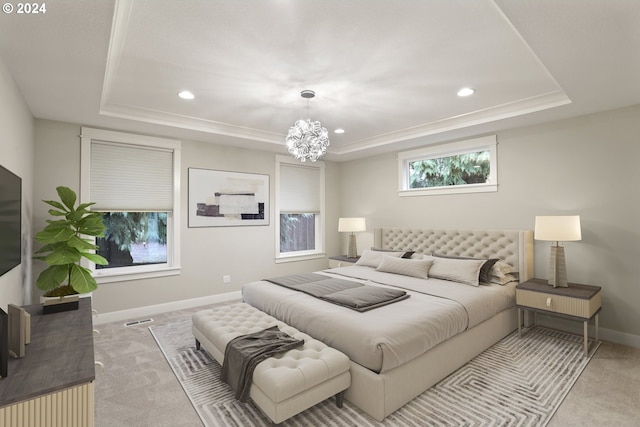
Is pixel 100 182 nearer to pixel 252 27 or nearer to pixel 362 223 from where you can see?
pixel 252 27

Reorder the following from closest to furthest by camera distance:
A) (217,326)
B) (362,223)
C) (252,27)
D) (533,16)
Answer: (533,16) → (252,27) → (217,326) → (362,223)

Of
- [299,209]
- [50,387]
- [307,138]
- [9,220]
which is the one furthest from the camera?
[299,209]

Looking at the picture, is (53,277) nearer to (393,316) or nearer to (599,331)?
(393,316)

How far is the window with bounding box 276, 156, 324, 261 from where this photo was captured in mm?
5707

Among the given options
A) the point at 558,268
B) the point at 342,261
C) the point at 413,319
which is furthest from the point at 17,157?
the point at 558,268

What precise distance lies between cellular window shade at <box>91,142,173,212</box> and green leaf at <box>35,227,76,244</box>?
1.43m

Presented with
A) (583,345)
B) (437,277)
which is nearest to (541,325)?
(583,345)

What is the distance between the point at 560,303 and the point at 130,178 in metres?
5.30

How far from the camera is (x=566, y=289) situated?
3.32 meters

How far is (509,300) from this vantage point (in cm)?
359

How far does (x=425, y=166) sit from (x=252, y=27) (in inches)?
150

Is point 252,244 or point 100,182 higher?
point 100,182

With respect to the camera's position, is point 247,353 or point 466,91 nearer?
point 247,353

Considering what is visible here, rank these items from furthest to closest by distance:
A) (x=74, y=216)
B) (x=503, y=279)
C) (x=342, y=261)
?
(x=342, y=261) < (x=503, y=279) < (x=74, y=216)
